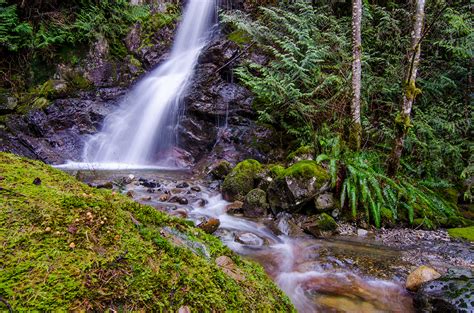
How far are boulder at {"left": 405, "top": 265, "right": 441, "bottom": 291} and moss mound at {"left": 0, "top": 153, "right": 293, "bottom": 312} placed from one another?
9.57ft

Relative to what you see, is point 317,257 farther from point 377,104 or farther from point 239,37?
point 239,37

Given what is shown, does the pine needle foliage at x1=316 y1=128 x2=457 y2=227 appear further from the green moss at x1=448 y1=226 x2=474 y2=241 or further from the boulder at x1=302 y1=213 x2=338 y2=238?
the boulder at x1=302 y1=213 x2=338 y2=238

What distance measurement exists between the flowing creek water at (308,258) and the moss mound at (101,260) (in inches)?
91.6

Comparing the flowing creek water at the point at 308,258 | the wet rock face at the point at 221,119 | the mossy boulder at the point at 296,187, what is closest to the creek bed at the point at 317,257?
the flowing creek water at the point at 308,258

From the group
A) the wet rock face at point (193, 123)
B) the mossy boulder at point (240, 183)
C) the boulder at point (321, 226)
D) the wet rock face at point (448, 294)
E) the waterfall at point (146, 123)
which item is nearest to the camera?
the wet rock face at point (448, 294)

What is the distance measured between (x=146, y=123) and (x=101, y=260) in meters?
10.4

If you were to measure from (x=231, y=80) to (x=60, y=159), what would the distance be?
6274 mm

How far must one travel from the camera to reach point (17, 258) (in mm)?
1026

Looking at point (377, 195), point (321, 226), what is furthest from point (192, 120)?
point (377, 195)

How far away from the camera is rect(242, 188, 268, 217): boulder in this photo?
19.7ft

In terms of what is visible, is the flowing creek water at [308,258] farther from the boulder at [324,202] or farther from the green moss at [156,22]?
the green moss at [156,22]

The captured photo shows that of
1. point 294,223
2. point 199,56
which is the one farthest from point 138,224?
point 199,56

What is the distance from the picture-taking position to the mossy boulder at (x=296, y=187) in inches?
232

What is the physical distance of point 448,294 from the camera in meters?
3.14
